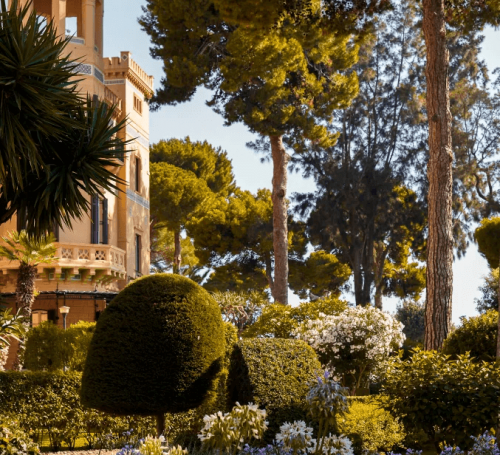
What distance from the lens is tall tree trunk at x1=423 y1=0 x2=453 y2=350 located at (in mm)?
15141

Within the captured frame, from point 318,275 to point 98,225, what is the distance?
16.0 m

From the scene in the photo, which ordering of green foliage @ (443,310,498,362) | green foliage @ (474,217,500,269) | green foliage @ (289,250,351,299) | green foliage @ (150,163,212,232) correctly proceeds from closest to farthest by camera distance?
green foliage @ (443,310,498,362) < green foliage @ (474,217,500,269) < green foliage @ (289,250,351,299) < green foliage @ (150,163,212,232)

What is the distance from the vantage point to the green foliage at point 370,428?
11.9 meters

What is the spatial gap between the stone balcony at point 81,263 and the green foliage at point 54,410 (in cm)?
1334

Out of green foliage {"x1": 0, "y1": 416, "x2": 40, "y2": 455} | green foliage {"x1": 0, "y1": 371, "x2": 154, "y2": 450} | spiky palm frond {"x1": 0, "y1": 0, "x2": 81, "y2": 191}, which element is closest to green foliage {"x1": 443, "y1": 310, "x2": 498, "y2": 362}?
green foliage {"x1": 0, "y1": 371, "x2": 154, "y2": 450}

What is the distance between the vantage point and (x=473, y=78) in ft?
138

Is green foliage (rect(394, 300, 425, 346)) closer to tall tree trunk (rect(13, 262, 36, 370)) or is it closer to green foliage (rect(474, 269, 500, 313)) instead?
green foliage (rect(474, 269, 500, 313))

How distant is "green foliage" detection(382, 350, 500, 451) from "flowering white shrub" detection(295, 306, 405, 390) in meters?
7.01

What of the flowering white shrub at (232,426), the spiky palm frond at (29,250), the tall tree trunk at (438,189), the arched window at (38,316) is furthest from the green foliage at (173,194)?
the flowering white shrub at (232,426)

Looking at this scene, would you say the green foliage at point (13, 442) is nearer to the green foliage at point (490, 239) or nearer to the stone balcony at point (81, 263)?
the stone balcony at point (81, 263)

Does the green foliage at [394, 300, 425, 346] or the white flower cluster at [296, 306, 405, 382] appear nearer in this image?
the white flower cluster at [296, 306, 405, 382]

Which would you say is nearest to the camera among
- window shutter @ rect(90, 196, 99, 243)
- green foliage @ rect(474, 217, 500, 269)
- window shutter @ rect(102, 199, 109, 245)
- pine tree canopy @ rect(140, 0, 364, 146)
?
pine tree canopy @ rect(140, 0, 364, 146)

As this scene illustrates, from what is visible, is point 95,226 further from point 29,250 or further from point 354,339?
point 354,339

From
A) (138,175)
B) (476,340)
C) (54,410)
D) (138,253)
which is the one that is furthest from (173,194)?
(476,340)
